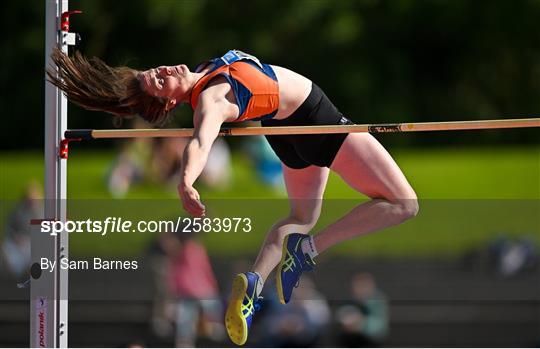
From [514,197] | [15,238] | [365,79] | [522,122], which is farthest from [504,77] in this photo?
[522,122]

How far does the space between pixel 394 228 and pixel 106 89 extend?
7.04 meters

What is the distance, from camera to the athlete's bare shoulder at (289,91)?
15.6 feet

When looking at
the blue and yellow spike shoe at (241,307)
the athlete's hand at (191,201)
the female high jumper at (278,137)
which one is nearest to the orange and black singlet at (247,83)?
the female high jumper at (278,137)

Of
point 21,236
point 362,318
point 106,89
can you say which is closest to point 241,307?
point 106,89

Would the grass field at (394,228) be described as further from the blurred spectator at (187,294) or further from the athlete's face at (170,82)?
the athlete's face at (170,82)

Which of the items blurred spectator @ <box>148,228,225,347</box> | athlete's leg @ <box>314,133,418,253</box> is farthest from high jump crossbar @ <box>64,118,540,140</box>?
blurred spectator @ <box>148,228,225,347</box>

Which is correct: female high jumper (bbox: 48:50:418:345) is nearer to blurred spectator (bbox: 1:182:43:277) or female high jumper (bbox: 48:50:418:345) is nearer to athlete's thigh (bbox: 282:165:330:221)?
athlete's thigh (bbox: 282:165:330:221)

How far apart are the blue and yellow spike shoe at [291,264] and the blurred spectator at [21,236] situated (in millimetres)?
4060

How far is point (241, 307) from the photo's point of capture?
4.83 metres

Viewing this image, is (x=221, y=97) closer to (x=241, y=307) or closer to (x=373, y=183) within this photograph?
(x=373, y=183)

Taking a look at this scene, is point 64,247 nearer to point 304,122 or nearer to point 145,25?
point 304,122

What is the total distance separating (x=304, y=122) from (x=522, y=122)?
0.90 meters

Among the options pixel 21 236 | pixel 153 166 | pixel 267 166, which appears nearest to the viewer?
pixel 21 236

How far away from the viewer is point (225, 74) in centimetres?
462
